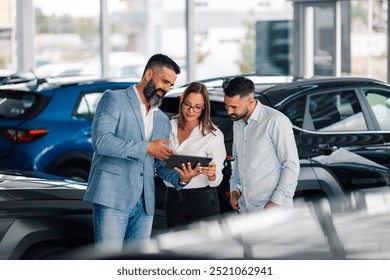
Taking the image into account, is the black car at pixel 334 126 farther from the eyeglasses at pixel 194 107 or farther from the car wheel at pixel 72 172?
the car wheel at pixel 72 172

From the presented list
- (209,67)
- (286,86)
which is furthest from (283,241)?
(209,67)

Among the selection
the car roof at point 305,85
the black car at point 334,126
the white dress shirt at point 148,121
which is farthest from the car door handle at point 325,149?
the white dress shirt at point 148,121

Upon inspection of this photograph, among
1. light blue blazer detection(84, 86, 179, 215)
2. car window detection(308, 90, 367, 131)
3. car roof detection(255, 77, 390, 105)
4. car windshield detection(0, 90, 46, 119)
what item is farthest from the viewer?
car windshield detection(0, 90, 46, 119)

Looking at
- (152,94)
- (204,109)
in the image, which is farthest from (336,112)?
(152,94)

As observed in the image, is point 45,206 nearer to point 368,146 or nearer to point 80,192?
point 80,192

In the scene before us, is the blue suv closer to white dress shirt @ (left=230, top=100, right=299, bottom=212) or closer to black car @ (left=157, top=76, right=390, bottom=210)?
black car @ (left=157, top=76, right=390, bottom=210)

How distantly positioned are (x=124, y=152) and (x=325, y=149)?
9.12ft

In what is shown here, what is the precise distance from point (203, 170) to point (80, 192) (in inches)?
26.7

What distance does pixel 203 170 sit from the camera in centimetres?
456

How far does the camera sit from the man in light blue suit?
4.27m

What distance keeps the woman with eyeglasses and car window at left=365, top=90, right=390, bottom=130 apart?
2534 millimetres

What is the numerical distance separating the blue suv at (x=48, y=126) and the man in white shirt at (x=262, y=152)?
156 inches

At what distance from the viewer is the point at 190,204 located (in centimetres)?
482

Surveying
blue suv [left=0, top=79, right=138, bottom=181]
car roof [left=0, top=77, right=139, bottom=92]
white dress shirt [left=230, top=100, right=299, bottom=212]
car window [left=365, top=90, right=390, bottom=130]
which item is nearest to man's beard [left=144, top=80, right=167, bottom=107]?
white dress shirt [left=230, top=100, right=299, bottom=212]
